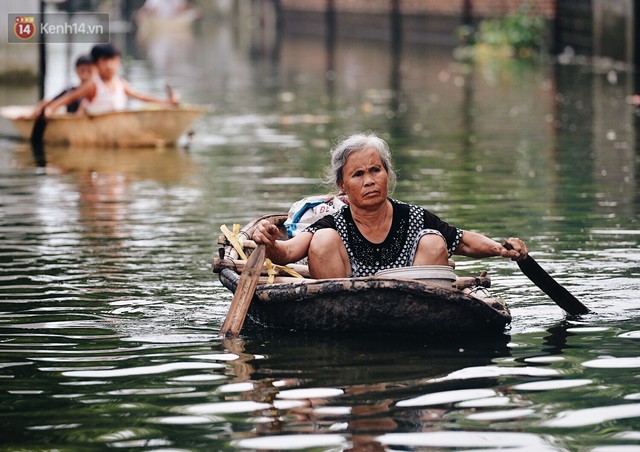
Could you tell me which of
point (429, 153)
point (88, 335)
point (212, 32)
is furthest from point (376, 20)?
point (88, 335)

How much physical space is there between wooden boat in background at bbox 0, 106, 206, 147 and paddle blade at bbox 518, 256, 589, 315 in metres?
10.5

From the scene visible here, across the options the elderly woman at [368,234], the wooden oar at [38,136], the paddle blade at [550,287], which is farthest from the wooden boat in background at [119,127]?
the elderly woman at [368,234]

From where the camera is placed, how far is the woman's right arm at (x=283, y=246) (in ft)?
29.2

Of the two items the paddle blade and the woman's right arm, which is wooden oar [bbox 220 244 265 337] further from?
the paddle blade

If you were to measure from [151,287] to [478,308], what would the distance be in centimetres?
280

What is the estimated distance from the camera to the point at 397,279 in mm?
8523

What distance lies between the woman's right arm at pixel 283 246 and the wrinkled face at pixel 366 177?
0.40m

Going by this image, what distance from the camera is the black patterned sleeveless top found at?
9078 millimetres

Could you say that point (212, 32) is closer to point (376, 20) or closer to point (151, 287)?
point (376, 20)

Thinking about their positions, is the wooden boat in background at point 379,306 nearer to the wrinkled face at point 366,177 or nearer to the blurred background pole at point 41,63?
the wrinkled face at point 366,177

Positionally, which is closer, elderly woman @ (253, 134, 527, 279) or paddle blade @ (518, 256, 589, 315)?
elderly woman @ (253, 134, 527, 279)

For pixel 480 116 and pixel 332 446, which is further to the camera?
pixel 480 116

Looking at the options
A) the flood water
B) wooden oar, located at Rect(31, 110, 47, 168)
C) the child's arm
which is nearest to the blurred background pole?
the flood water

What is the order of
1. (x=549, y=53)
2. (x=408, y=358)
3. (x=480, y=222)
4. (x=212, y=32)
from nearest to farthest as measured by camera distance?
(x=408, y=358), (x=480, y=222), (x=549, y=53), (x=212, y=32)
